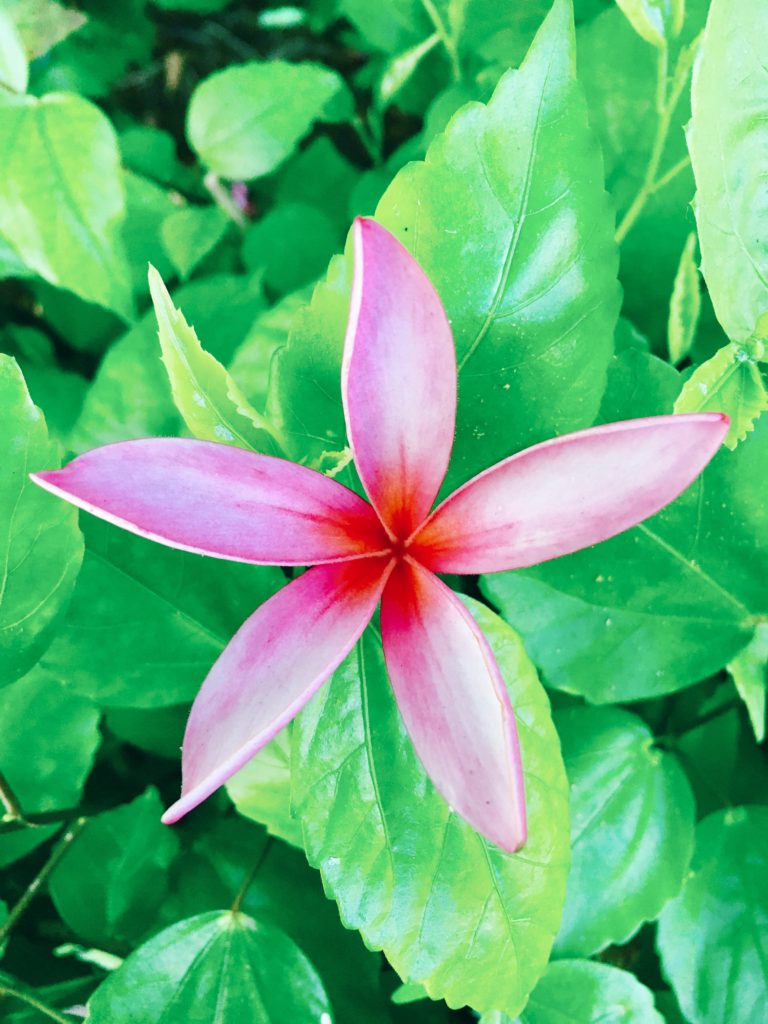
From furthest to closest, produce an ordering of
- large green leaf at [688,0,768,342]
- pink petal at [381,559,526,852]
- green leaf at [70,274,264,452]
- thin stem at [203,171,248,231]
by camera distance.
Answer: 1. thin stem at [203,171,248,231]
2. green leaf at [70,274,264,452]
3. large green leaf at [688,0,768,342]
4. pink petal at [381,559,526,852]

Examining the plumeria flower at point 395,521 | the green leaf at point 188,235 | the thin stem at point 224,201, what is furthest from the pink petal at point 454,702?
the thin stem at point 224,201

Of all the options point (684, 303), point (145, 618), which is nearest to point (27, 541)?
point (145, 618)

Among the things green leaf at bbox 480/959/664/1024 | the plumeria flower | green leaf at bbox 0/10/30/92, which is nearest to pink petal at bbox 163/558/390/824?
the plumeria flower

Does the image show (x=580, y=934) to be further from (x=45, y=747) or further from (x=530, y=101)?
(x=530, y=101)

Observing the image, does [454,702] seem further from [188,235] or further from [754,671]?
[188,235]

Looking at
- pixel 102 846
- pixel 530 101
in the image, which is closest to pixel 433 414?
pixel 530 101

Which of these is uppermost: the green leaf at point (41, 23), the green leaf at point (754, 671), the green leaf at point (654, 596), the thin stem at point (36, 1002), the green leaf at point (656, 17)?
the green leaf at point (656, 17)

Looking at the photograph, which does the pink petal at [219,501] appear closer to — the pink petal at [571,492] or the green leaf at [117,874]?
the pink petal at [571,492]

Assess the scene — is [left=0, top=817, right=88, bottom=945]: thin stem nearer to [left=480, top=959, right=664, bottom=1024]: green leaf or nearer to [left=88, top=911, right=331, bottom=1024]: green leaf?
[left=88, top=911, right=331, bottom=1024]: green leaf
